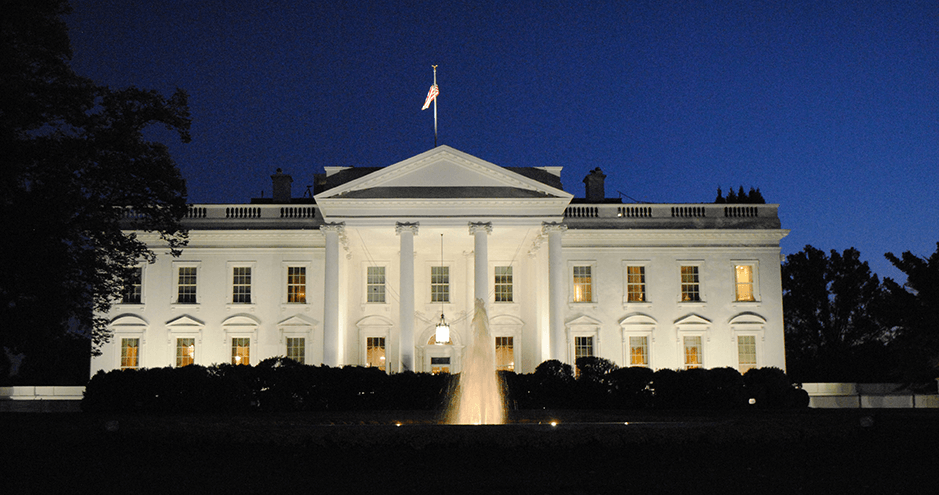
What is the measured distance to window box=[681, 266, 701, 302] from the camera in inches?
1478

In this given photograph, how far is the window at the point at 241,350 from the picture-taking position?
36.4 m

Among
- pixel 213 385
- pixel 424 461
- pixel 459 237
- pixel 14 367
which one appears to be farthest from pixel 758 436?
pixel 14 367

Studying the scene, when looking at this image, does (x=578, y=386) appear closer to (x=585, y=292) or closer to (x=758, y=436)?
(x=585, y=292)

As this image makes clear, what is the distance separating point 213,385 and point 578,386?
12.2 m

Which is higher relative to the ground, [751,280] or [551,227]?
[551,227]

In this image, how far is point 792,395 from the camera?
27.9 metres

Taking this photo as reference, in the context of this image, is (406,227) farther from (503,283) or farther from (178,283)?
(178,283)

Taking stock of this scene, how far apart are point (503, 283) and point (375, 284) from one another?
603cm

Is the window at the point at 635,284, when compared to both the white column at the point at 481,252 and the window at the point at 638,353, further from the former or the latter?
the white column at the point at 481,252

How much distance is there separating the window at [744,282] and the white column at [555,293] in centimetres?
1017

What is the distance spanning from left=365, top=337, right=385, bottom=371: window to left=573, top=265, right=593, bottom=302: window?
9.28 metres

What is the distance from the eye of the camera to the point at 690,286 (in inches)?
1484

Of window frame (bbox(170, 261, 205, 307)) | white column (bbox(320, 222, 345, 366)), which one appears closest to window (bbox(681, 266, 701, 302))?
white column (bbox(320, 222, 345, 366))

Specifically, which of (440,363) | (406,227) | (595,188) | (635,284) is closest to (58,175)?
(406,227)
